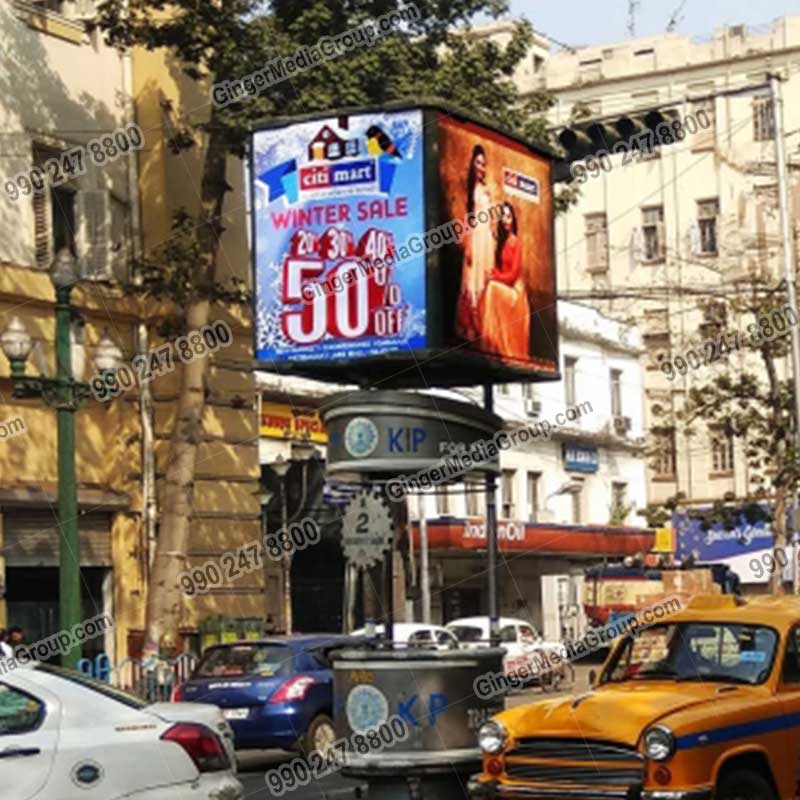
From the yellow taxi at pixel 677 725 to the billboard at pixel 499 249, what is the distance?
13.0 feet

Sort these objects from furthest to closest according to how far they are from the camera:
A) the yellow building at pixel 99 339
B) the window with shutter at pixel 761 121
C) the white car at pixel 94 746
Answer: the window with shutter at pixel 761 121 < the yellow building at pixel 99 339 < the white car at pixel 94 746

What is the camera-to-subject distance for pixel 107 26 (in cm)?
2648

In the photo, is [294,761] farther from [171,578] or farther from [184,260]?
[184,260]

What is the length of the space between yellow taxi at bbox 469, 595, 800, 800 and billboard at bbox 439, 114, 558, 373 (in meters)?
3.96

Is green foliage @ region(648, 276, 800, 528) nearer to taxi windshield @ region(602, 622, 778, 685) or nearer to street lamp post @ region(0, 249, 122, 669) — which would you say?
street lamp post @ region(0, 249, 122, 669)

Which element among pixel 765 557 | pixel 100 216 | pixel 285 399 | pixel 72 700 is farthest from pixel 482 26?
pixel 72 700

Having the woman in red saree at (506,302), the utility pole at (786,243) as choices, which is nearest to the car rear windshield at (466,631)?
the utility pole at (786,243)

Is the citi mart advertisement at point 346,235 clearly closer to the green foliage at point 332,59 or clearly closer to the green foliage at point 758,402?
the green foliage at point 332,59

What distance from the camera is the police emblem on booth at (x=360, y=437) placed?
48.6ft

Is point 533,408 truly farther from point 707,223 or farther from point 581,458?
point 707,223

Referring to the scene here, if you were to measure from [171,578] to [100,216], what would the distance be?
6.19m

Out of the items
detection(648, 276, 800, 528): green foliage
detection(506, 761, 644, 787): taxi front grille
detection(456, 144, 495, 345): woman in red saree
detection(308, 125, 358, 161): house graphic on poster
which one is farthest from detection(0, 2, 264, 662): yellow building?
detection(506, 761, 644, 787): taxi front grille

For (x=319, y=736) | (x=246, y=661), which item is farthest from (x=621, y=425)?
(x=319, y=736)

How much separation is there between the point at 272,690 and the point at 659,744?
9727 mm
